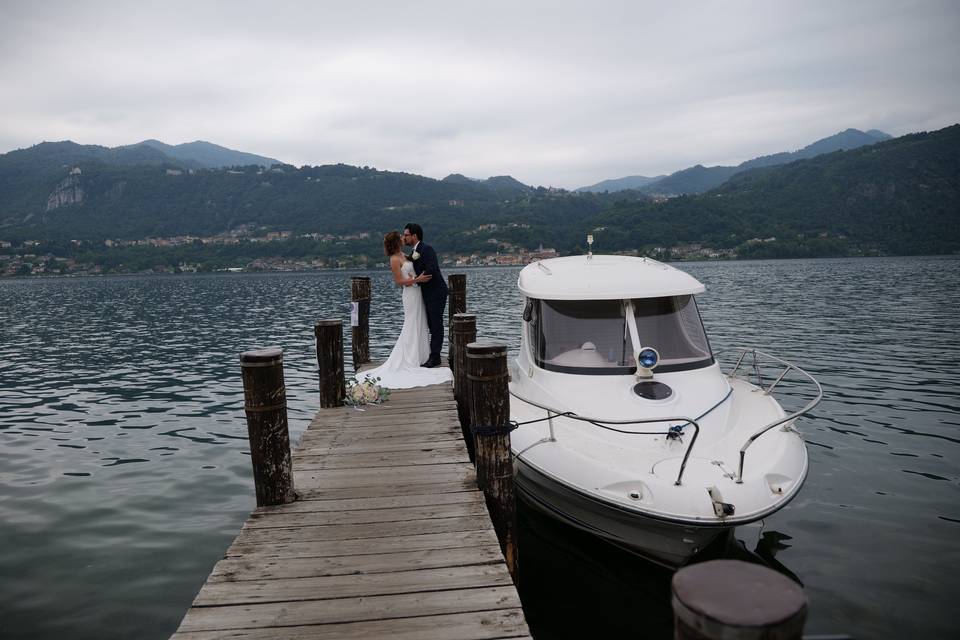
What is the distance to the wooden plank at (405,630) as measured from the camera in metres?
3.54

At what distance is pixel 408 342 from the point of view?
11367mm

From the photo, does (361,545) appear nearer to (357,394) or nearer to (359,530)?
(359,530)

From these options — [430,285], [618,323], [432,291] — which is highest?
[430,285]

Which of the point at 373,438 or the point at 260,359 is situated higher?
the point at 260,359

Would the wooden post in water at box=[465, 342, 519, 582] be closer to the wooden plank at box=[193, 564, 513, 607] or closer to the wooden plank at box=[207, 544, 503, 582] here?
the wooden plank at box=[207, 544, 503, 582]

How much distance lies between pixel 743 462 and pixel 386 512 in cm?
351

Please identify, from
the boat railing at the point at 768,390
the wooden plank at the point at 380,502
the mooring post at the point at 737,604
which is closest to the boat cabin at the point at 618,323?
the boat railing at the point at 768,390

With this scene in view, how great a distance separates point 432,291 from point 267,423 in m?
6.25

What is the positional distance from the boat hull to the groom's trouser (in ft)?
16.7

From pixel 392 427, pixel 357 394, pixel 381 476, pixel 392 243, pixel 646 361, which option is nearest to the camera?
pixel 381 476

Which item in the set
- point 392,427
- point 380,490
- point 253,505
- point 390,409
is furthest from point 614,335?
point 253,505

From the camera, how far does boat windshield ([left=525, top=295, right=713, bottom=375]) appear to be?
7.41 m

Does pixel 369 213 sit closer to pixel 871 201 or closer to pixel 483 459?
pixel 871 201

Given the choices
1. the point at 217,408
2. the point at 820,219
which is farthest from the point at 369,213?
the point at 217,408
